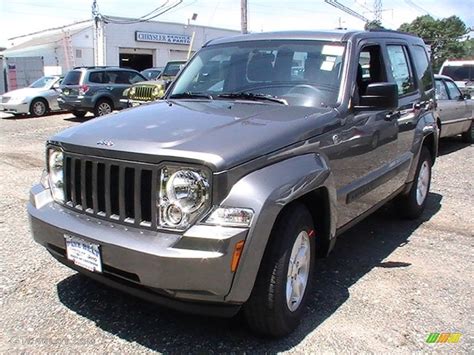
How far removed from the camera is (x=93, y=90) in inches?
643

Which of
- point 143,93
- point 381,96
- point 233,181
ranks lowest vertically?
point 143,93

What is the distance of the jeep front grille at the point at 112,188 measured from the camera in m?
2.83

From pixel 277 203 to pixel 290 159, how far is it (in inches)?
16.3

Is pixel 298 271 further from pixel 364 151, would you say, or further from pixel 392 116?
pixel 392 116

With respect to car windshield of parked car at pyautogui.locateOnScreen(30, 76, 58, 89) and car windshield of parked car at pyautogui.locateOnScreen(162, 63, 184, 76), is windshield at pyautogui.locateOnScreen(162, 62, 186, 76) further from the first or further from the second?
car windshield of parked car at pyautogui.locateOnScreen(30, 76, 58, 89)

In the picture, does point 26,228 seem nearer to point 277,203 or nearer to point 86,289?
point 86,289

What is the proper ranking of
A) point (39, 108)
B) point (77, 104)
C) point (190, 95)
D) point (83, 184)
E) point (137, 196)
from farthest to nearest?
point (39, 108) < point (77, 104) < point (190, 95) < point (83, 184) < point (137, 196)

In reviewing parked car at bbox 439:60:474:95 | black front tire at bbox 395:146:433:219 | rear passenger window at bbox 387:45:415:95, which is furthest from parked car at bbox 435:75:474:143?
parked car at bbox 439:60:474:95

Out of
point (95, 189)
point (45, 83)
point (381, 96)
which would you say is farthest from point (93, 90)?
point (95, 189)

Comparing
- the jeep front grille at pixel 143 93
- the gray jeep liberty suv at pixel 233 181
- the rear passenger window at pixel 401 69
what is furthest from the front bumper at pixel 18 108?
the rear passenger window at pixel 401 69

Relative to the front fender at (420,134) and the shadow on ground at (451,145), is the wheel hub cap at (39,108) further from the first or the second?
the front fender at (420,134)

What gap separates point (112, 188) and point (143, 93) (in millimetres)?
11822

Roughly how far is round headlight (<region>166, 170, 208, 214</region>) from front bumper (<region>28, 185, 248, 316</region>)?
0.44 feet

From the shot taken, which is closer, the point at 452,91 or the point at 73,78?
the point at 452,91
